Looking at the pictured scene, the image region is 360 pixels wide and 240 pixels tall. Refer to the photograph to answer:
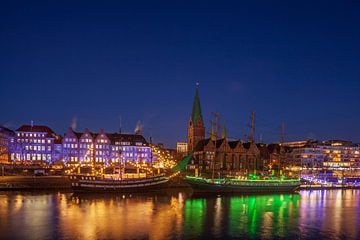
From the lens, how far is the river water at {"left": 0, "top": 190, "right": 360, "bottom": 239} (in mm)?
36594

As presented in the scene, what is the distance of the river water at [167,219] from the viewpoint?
36594mm

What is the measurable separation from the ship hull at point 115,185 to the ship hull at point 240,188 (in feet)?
21.8

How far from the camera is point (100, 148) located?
123m

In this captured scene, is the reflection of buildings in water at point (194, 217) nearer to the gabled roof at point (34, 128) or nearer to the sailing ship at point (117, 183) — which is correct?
the sailing ship at point (117, 183)

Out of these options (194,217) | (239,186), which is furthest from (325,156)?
(194,217)

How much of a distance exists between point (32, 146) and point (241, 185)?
218 feet

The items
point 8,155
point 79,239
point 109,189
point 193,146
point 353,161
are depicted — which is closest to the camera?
point 79,239

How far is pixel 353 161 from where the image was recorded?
154 metres

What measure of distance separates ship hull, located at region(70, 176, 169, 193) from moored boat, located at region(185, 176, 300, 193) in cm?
672

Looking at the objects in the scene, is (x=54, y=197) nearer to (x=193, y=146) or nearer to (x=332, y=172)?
(x=193, y=146)

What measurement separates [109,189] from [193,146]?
61644 millimetres

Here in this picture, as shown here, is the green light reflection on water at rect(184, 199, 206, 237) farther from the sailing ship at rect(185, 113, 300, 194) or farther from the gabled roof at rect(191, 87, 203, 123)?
the gabled roof at rect(191, 87, 203, 123)

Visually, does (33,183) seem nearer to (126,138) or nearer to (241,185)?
(241,185)

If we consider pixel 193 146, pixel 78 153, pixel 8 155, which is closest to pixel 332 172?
pixel 193 146
